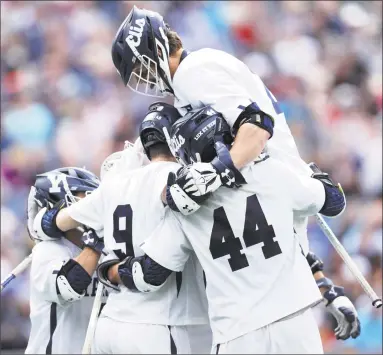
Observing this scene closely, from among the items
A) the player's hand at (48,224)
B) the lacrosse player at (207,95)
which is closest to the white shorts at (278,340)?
the lacrosse player at (207,95)

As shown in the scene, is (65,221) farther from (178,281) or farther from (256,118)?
(256,118)

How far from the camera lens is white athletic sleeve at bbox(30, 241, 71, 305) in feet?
12.1

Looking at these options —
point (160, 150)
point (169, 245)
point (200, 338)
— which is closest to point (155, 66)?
point (160, 150)

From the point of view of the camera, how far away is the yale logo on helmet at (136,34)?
10.2ft

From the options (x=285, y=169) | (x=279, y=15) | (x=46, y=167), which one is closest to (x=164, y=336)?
(x=285, y=169)

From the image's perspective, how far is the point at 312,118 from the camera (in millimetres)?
7484

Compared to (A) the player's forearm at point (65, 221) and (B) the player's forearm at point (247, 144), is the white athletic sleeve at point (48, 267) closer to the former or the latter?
(A) the player's forearm at point (65, 221)

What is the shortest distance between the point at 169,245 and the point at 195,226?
0.50 feet

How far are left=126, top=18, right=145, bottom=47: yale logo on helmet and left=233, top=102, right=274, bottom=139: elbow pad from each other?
1.79 feet

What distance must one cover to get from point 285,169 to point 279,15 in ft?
18.3

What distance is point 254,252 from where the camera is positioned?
2.78 metres

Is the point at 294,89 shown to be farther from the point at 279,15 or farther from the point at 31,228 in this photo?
the point at 31,228

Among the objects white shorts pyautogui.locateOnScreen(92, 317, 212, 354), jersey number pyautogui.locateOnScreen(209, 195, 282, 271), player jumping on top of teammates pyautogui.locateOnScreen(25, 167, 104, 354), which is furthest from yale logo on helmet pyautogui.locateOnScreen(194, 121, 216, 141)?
player jumping on top of teammates pyautogui.locateOnScreen(25, 167, 104, 354)

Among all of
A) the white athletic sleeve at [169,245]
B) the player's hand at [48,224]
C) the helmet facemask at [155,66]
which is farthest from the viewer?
the player's hand at [48,224]
